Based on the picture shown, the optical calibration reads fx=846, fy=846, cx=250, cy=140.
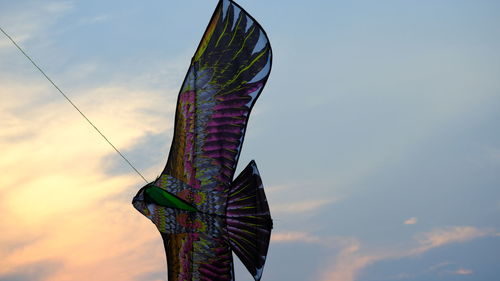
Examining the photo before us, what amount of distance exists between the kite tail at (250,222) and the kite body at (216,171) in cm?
1

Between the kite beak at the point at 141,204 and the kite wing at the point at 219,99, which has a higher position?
the kite wing at the point at 219,99

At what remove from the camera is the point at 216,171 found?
12172 mm

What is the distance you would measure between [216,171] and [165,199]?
83 centimetres

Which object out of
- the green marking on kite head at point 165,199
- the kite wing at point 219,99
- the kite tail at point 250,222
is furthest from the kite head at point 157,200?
the kite tail at point 250,222

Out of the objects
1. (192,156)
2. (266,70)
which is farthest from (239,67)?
(192,156)

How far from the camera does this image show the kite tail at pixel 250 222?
12.0 m

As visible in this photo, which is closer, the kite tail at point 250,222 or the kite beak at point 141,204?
the kite tail at point 250,222

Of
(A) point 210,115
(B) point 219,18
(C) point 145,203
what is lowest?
(C) point 145,203

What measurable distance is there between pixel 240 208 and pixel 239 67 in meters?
2.03

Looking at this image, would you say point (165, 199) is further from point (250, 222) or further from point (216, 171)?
point (250, 222)

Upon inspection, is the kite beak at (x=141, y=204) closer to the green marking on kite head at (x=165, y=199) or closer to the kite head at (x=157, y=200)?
the kite head at (x=157, y=200)

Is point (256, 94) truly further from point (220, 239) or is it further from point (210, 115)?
point (220, 239)

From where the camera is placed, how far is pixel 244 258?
12078 millimetres

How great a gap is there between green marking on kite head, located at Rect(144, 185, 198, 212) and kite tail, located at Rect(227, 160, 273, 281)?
1.92 feet
